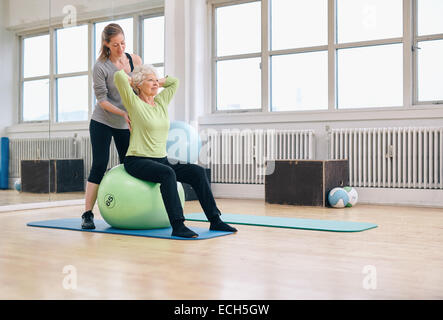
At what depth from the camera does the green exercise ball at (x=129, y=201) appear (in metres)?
2.98

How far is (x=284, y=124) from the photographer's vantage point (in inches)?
223

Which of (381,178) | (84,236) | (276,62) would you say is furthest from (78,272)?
(276,62)

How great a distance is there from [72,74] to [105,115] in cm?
182

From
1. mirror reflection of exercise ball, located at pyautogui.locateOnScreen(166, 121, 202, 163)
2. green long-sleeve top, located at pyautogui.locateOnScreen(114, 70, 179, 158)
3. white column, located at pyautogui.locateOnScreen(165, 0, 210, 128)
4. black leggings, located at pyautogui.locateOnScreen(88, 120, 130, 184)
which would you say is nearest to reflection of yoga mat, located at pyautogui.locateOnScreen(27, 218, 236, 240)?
black leggings, located at pyautogui.locateOnScreen(88, 120, 130, 184)

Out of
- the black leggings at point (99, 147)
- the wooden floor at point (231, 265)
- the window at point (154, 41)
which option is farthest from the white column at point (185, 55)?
the wooden floor at point (231, 265)

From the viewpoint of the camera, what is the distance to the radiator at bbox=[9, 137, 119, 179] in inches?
169

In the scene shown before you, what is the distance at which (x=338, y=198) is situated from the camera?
185 inches

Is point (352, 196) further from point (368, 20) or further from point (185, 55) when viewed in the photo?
point (185, 55)

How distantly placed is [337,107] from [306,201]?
1.20 metres

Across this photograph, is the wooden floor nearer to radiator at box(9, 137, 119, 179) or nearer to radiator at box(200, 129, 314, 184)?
radiator at box(9, 137, 119, 179)

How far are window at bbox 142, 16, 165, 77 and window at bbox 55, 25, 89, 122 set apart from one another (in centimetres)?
101

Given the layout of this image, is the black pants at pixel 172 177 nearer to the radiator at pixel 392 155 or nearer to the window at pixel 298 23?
the radiator at pixel 392 155

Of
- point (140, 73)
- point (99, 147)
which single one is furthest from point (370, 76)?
point (99, 147)
